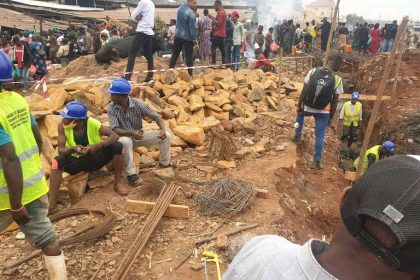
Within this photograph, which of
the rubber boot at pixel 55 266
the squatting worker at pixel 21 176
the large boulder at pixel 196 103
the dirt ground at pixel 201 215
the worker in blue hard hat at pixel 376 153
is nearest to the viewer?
the squatting worker at pixel 21 176

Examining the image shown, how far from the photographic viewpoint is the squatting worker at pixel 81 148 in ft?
15.0

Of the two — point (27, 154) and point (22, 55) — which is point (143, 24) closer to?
point (27, 154)

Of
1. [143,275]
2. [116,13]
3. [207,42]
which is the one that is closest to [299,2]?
[116,13]

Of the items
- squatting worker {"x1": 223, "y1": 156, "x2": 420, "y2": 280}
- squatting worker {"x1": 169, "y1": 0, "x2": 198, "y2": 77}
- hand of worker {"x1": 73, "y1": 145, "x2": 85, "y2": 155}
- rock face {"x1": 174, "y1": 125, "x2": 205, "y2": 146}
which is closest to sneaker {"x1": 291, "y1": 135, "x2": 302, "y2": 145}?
rock face {"x1": 174, "y1": 125, "x2": 205, "y2": 146}

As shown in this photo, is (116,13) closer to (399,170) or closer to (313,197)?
(313,197)

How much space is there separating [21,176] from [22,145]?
9.4 inches

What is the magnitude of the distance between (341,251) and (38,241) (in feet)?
8.48

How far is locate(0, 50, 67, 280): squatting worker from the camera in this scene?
2613 mm

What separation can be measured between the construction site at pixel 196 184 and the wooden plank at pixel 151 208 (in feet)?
0.04

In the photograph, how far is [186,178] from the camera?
5375 millimetres

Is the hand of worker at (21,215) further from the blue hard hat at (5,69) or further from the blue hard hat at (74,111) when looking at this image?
the blue hard hat at (74,111)

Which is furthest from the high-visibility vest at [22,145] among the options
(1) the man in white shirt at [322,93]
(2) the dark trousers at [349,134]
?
(2) the dark trousers at [349,134]

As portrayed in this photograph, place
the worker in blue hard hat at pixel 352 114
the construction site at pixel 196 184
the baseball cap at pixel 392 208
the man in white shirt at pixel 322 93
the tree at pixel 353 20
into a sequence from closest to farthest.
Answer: the baseball cap at pixel 392 208 → the construction site at pixel 196 184 → the man in white shirt at pixel 322 93 → the worker in blue hard hat at pixel 352 114 → the tree at pixel 353 20

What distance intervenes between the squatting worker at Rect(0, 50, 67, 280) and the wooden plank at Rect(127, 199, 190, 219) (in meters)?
1.42
